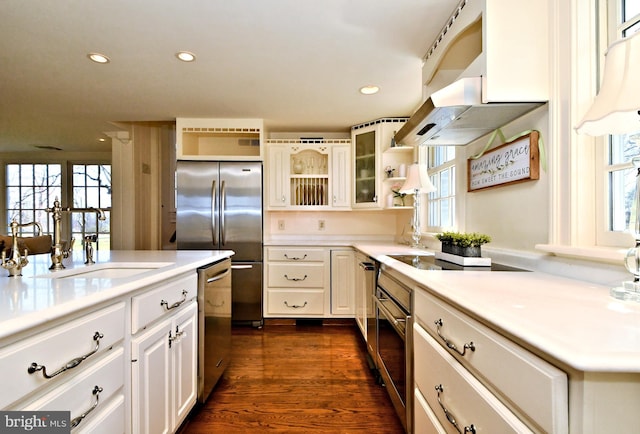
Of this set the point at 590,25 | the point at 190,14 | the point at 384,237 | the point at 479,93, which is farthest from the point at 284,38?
the point at 384,237

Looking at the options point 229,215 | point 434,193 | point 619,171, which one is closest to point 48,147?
point 229,215

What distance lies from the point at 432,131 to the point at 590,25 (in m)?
0.75

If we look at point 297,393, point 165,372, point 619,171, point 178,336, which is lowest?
point 297,393

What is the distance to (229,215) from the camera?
351cm

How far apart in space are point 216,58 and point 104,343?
6.43 feet

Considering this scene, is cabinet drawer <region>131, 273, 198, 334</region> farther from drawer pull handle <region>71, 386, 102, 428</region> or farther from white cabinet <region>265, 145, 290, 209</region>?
white cabinet <region>265, 145, 290, 209</region>

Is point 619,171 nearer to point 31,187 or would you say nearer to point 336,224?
point 336,224

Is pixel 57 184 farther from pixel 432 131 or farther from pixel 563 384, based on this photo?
pixel 563 384

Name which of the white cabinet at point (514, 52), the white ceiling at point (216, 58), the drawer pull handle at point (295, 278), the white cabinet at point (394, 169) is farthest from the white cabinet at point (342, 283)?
the white cabinet at point (514, 52)

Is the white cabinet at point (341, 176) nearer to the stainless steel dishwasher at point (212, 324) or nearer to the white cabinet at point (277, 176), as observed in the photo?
the white cabinet at point (277, 176)

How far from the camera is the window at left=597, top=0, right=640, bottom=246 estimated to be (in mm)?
1135

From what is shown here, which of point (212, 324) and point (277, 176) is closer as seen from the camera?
point (212, 324)

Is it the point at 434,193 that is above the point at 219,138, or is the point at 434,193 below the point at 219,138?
below

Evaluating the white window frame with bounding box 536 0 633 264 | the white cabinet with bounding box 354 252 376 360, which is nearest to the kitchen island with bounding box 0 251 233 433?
the white cabinet with bounding box 354 252 376 360
